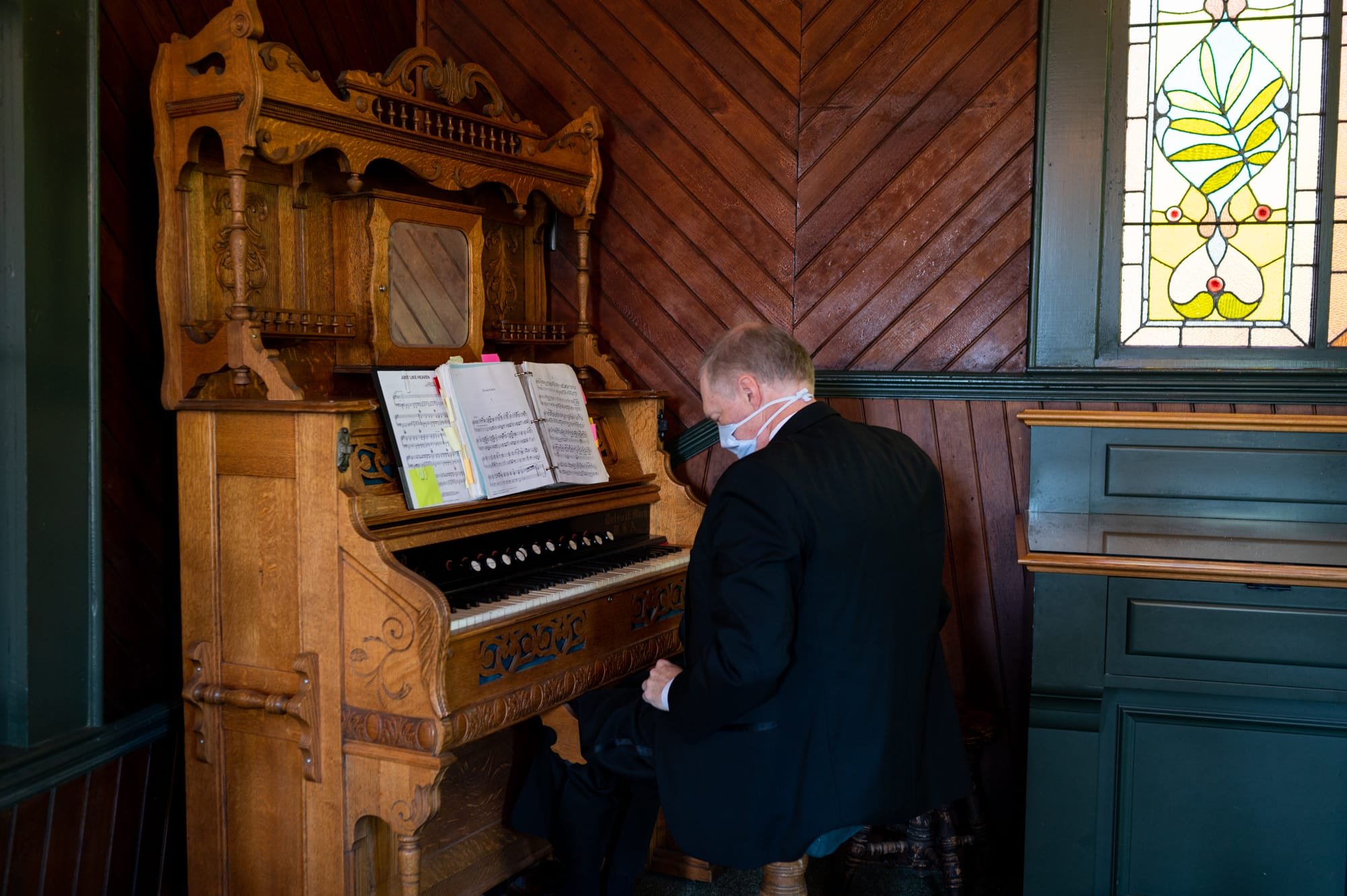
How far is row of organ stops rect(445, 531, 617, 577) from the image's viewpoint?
270 cm

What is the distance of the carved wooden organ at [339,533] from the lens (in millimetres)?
2432

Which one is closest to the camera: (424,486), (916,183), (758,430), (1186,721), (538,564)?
(758,430)

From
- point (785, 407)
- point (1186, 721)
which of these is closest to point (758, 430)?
point (785, 407)

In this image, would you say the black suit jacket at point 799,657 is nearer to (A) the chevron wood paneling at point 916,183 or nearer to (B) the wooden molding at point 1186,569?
(B) the wooden molding at point 1186,569

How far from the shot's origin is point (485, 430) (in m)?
2.81

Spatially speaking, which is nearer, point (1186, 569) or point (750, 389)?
point (750, 389)

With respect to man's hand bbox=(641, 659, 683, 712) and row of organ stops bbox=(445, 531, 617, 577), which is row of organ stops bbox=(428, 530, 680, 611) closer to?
row of organ stops bbox=(445, 531, 617, 577)

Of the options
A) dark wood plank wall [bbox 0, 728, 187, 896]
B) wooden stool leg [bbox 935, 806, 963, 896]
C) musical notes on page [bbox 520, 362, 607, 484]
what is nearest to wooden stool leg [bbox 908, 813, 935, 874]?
wooden stool leg [bbox 935, 806, 963, 896]

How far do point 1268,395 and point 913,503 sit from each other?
5.38 feet

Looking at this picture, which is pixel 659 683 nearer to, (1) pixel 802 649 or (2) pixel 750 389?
(1) pixel 802 649

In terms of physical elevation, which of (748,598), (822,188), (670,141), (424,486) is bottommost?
(748,598)

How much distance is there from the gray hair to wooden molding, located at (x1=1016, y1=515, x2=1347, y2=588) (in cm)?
79

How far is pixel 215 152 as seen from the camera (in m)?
2.76

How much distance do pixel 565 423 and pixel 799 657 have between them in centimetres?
123
